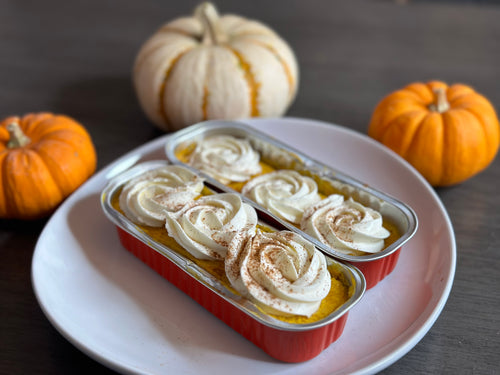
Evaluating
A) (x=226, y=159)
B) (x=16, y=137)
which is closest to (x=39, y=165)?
(x=16, y=137)

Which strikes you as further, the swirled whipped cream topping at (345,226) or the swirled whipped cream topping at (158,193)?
the swirled whipped cream topping at (158,193)

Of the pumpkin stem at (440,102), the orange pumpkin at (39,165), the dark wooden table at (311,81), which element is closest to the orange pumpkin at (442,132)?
the pumpkin stem at (440,102)

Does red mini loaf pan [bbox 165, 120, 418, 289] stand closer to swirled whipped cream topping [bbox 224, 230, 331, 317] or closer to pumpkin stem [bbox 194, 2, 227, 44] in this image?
→ swirled whipped cream topping [bbox 224, 230, 331, 317]

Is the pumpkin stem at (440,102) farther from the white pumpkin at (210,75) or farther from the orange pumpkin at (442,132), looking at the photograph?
the white pumpkin at (210,75)

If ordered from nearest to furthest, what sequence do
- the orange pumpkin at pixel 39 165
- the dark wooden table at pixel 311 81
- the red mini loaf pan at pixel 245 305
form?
the red mini loaf pan at pixel 245 305, the dark wooden table at pixel 311 81, the orange pumpkin at pixel 39 165

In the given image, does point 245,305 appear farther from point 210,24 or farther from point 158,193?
point 210,24

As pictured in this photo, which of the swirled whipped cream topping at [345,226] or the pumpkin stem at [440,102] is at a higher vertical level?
the pumpkin stem at [440,102]

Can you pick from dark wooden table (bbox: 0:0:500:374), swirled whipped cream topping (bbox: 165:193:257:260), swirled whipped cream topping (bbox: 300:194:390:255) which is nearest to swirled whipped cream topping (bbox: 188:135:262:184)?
swirled whipped cream topping (bbox: 165:193:257:260)
